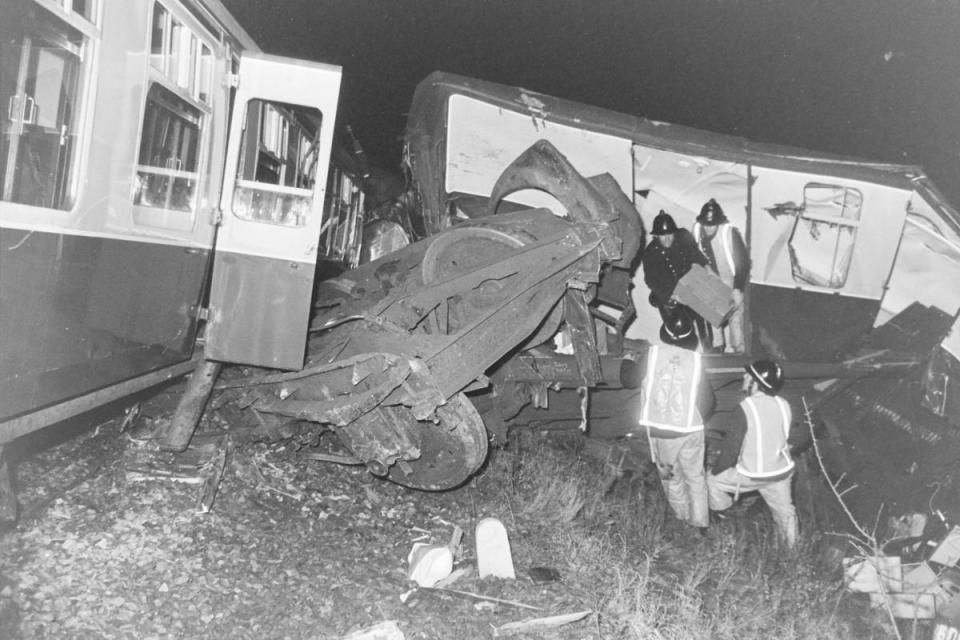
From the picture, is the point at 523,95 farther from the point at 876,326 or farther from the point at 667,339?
the point at 876,326

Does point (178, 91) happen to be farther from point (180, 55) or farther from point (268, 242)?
point (268, 242)

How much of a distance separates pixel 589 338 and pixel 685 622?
71.7 inches

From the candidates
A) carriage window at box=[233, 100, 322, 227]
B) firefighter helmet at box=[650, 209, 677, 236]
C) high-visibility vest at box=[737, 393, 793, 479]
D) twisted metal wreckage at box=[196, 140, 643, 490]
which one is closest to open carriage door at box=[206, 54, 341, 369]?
carriage window at box=[233, 100, 322, 227]

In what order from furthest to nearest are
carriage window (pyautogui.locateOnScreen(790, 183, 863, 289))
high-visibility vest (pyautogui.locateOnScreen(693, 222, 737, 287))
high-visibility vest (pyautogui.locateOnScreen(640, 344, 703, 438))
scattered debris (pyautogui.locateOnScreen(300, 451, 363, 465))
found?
carriage window (pyautogui.locateOnScreen(790, 183, 863, 289)) → high-visibility vest (pyautogui.locateOnScreen(693, 222, 737, 287)) → high-visibility vest (pyautogui.locateOnScreen(640, 344, 703, 438)) → scattered debris (pyautogui.locateOnScreen(300, 451, 363, 465))

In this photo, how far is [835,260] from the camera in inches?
267

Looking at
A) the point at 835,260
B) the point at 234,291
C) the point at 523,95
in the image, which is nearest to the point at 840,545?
the point at 835,260

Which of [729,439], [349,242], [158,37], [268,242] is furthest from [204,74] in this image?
[729,439]

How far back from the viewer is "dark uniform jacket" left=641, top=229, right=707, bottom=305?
20.7ft

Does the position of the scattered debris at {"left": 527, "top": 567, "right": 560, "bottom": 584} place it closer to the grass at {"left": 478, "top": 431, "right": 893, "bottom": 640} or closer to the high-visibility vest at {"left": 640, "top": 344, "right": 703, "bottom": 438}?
the grass at {"left": 478, "top": 431, "right": 893, "bottom": 640}

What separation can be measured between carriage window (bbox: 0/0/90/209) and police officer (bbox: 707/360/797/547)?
478 cm

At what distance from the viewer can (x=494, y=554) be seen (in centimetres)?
414

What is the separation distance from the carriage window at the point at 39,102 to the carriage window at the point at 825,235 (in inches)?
237

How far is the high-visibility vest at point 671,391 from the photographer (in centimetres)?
536

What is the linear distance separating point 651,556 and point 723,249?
3009 mm
